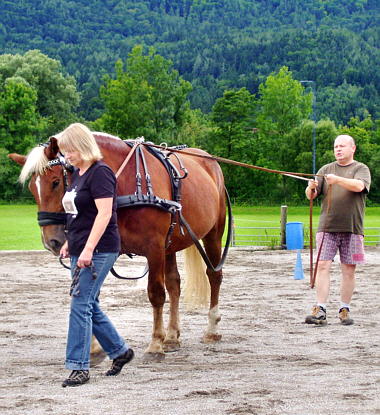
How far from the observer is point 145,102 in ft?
221

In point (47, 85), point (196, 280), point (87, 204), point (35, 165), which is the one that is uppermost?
point (47, 85)

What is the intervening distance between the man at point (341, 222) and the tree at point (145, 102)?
55.4 metres

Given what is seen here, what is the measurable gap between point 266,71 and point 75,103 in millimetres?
84142

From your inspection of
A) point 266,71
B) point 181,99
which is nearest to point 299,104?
point 181,99

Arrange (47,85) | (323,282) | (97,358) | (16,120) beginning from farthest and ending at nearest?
(47,85)
(16,120)
(323,282)
(97,358)

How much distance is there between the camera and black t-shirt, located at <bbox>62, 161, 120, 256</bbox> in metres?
5.21

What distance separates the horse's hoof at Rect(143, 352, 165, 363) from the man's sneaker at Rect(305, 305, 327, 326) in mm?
2233

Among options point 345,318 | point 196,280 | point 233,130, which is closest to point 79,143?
point 196,280

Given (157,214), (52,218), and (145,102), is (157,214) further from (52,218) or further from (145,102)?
(145,102)

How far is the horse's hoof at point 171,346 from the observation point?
6.85m

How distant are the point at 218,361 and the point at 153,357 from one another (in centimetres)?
52

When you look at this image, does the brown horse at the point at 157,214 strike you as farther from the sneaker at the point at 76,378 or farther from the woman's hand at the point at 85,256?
the sneaker at the point at 76,378

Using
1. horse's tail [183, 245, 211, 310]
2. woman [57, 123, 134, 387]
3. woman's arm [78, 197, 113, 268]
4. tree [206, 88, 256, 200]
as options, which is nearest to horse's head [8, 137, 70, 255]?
woman [57, 123, 134, 387]

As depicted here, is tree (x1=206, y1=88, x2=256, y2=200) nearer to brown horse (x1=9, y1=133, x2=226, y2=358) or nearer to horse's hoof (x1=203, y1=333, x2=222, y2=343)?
brown horse (x1=9, y1=133, x2=226, y2=358)
